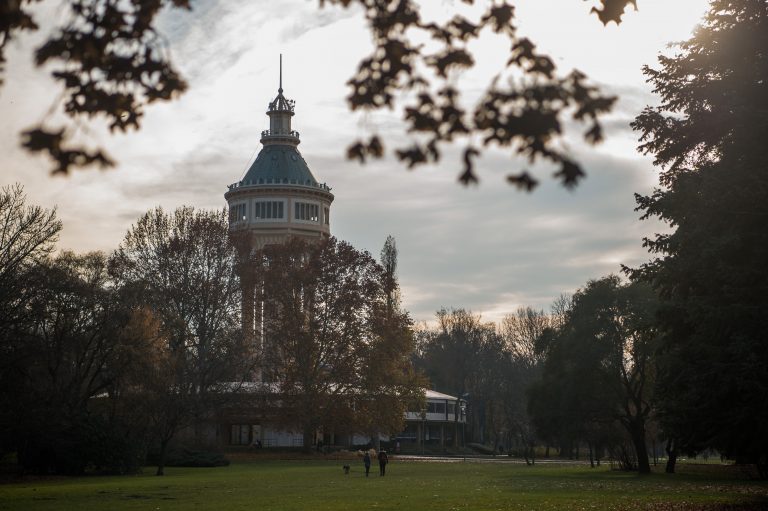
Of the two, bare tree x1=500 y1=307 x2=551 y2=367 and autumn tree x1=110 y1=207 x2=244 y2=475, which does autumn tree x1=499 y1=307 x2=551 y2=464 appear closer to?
bare tree x1=500 y1=307 x2=551 y2=367

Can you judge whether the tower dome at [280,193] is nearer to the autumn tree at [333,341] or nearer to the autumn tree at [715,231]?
the autumn tree at [333,341]

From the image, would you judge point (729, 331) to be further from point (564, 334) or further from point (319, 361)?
point (319, 361)


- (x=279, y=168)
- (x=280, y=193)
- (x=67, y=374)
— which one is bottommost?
(x=67, y=374)

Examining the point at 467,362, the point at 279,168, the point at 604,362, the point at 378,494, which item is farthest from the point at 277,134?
the point at 378,494

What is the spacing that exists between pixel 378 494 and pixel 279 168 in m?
73.8

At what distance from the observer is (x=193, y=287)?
6688cm

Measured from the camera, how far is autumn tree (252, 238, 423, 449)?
68.1 m

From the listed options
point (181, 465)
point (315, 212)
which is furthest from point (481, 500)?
point (315, 212)

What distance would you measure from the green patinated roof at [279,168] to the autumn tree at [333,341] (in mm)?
29996

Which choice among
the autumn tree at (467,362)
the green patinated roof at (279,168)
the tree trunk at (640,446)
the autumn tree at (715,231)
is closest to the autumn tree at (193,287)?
the tree trunk at (640,446)

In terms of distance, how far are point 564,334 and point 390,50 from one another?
167 feet

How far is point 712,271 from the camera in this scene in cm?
2675

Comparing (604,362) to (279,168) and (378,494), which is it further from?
(279,168)

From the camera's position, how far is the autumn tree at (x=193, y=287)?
210ft
